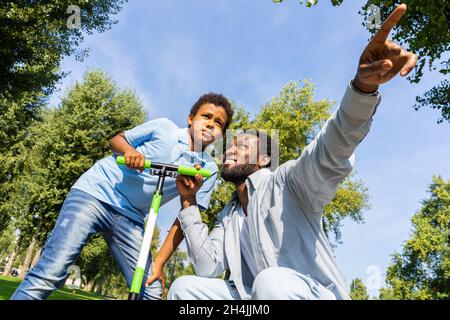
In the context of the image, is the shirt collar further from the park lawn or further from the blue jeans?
the park lawn

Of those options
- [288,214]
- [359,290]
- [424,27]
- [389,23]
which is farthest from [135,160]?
[359,290]

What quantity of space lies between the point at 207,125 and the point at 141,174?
0.90m

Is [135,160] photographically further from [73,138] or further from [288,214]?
[73,138]

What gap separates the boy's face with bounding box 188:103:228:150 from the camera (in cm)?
418

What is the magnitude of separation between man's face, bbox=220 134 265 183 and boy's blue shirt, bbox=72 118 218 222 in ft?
3.06

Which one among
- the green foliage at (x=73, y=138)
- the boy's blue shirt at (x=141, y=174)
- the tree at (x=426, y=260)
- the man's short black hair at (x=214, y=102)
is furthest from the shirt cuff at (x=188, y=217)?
the tree at (x=426, y=260)

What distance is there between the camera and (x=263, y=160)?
3359 mm

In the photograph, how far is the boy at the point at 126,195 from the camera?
3.46 m

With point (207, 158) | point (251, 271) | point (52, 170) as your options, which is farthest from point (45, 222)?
point (251, 271)

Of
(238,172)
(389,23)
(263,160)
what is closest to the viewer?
(389,23)

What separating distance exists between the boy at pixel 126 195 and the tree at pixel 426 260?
35.1 meters

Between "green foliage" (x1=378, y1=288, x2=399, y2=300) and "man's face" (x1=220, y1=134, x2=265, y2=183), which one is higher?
"green foliage" (x1=378, y1=288, x2=399, y2=300)

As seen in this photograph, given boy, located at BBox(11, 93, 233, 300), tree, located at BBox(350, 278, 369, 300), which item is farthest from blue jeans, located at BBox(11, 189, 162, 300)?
tree, located at BBox(350, 278, 369, 300)
